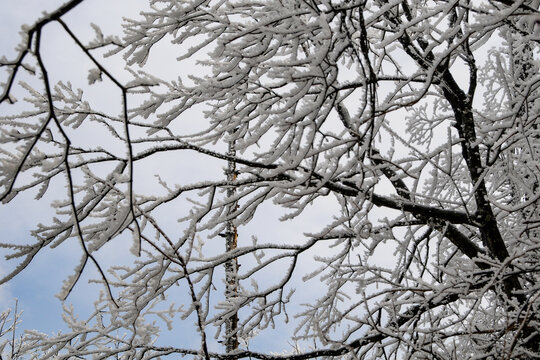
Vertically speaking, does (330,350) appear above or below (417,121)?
below

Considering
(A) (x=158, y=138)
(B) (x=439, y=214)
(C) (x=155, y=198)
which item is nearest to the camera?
(A) (x=158, y=138)

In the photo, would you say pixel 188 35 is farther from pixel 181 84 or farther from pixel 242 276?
pixel 242 276

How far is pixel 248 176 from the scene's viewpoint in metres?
4.05

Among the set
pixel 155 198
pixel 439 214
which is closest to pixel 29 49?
pixel 155 198

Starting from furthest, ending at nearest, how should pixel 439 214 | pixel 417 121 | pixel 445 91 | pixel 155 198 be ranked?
1. pixel 417 121
2. pixel 445 91
3. pixel 439 214
4. pixel 155 198

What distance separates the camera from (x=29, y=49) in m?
1.26

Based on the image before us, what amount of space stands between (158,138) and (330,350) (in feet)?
7.23

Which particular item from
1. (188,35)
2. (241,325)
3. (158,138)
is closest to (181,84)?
(188,35)

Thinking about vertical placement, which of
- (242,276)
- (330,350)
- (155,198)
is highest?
(155,198)

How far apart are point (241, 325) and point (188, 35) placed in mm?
2791

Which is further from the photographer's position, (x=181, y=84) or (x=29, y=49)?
(x=181, y=84)

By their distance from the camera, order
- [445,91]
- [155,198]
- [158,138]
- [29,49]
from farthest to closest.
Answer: [445,91] → [155,198] → [158,138] → [29,49]

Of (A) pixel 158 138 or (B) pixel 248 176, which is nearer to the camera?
(A) pixel 158 138

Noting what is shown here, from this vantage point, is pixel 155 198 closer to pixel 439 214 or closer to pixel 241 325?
pixel 241 325
